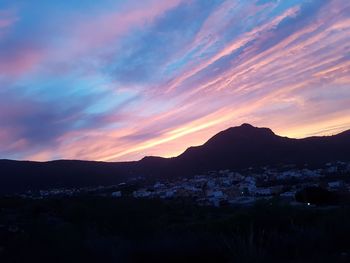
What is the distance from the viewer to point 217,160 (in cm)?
9494

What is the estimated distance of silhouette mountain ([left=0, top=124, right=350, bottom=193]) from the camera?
88.5m

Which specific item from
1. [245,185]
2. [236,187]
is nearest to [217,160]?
[245,185]

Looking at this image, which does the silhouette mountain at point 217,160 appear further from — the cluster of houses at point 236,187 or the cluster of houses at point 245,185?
the cluster of houses at point 245,185

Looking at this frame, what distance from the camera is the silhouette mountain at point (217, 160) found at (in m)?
88.5

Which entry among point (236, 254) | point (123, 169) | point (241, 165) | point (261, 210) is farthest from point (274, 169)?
point (236, 254)

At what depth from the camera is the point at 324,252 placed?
517 inches

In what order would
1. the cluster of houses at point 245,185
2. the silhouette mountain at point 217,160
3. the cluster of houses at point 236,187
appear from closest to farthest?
the cluster of houses at point 236,187
the cluster of houses at point 245,185
the silhouette mountain at point 217,160

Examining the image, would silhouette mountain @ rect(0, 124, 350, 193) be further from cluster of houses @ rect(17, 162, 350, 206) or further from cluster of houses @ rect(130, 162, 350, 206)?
cluster of houses @ rect(130, 162, 350, 206)

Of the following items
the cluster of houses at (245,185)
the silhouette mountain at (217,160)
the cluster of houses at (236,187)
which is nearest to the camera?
the cluster of houses at (236,187)

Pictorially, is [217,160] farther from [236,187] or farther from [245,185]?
[236,187]

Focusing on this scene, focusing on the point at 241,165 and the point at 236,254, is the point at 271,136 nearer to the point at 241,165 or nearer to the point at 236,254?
the point at 241,165

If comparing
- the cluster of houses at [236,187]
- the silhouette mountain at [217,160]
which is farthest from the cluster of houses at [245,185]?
the silhouette mountain at [217,160]

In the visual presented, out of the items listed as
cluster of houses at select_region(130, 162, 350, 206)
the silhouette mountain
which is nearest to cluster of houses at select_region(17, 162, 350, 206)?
cluster of houses at select_region(130, 162, 350, 206)

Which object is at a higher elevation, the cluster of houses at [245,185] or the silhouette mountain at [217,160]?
the silhouette mountain at [217,160]
